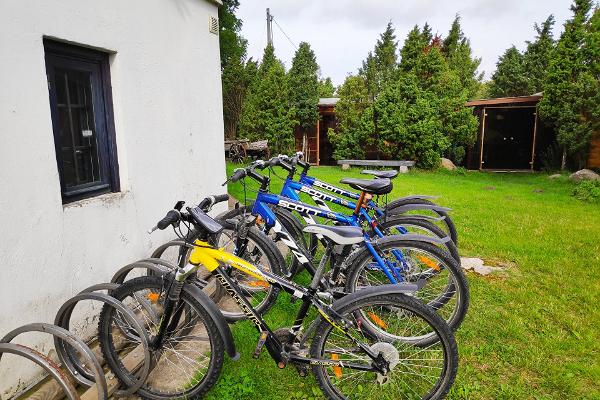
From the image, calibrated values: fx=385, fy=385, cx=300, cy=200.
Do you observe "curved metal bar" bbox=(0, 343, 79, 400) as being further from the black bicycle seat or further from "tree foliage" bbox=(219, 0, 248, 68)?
"tree foliage" bbox=(219, 0, 248, 68)

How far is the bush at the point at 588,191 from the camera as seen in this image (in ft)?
27.0

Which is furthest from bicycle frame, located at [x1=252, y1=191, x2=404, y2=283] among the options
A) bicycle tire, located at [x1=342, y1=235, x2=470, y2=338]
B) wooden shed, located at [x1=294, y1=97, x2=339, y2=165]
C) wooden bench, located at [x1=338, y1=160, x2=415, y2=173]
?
wooden shed, located at [x1=294, y1=97, x2=339, y2=165]

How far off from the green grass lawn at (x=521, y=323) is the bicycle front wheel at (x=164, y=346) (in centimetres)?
22

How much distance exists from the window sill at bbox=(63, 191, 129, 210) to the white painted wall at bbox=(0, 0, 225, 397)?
10 mm

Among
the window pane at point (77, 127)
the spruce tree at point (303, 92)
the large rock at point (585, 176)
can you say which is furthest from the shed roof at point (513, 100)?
the window pane at point (77, 127)

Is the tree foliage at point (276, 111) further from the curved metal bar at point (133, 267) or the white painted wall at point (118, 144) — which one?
the curved metal bar at point (133, 267)

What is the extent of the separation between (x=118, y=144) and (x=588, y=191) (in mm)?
9622

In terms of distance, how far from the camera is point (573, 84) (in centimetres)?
1052

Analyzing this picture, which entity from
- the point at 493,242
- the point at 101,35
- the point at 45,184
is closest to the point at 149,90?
the point at 101,35

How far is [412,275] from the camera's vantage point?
3.17 metres

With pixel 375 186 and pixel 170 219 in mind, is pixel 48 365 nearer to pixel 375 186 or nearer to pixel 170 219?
pixel 170 219

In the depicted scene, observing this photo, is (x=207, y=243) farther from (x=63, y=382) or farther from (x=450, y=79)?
(x=450, y=79)

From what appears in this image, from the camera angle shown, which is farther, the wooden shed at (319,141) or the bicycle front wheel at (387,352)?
the wooden shed at (319,141)

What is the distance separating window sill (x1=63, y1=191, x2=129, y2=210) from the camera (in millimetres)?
2754
